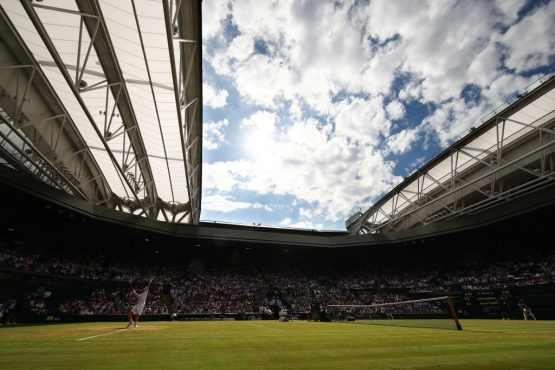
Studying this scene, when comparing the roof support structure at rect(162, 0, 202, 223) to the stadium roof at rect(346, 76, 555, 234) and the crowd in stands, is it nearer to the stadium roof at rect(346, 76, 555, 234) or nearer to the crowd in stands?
the crowd in stands

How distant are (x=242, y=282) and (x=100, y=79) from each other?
3150 cm

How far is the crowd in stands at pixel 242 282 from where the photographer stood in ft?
94.6

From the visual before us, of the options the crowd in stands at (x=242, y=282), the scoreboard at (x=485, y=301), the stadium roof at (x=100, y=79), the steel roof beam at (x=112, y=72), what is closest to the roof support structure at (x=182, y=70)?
the stadium roof at (x=100, y=79)

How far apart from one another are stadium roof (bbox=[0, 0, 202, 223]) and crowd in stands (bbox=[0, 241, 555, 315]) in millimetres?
9544

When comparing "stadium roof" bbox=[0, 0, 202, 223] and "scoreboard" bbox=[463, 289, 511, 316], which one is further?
"scoreboard" bbox=[463, 289, 511, 316]

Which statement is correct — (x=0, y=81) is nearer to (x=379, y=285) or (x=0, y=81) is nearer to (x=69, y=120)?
(x=69, y=120)

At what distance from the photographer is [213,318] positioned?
3216 cm

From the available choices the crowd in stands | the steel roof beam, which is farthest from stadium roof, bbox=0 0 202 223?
the crowd in stands

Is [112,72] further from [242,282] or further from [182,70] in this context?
[242,282]

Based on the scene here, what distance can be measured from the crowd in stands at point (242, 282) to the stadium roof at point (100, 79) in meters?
9.54

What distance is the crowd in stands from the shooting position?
94.6 feet

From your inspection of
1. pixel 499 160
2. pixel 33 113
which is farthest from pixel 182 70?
pixel 499 160

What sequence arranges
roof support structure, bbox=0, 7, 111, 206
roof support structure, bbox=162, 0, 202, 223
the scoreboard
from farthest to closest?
the scoreboard → roof support structure, bbox=0, 7, 111, 206 → roof support structure, bbox=162, 0, 202, 223

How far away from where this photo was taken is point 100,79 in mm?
17984
